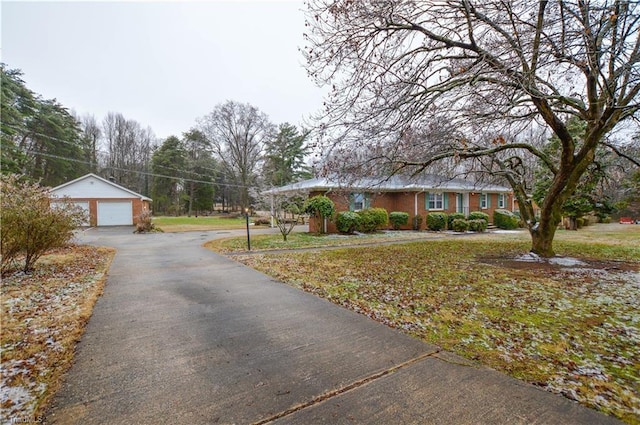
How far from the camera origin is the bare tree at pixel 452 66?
4953 millimetres

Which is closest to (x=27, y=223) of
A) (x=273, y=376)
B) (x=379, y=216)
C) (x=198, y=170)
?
(x=273, y=376)

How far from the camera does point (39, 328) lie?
3809 mm

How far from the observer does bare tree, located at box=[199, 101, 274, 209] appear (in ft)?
115

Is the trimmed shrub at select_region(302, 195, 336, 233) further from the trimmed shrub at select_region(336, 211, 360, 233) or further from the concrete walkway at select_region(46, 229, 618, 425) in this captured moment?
the concrete walkway at select_region(46, 229, 618, 425)

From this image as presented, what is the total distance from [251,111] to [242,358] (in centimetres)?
3589

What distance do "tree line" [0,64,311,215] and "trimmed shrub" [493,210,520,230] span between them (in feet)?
65.6

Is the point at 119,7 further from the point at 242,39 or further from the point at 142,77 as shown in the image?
the point at 142,77

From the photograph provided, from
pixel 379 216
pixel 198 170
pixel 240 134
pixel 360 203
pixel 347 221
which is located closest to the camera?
pixel 347 221

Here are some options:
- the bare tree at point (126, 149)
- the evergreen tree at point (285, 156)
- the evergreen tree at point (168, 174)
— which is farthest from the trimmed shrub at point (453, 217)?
the bare tree at point (126, 149)

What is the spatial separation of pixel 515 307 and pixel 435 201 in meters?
15.6

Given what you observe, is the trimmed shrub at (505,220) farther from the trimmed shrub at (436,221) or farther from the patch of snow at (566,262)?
the patch of snow at (566,262)

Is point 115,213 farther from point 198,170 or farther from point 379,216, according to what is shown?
point 379,216

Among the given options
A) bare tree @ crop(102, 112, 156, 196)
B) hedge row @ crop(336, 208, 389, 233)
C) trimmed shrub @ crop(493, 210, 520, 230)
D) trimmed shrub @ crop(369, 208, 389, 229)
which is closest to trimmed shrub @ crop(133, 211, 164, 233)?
hedge row @ crop(336, 208, 389, 233)

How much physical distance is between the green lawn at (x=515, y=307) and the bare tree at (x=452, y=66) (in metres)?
2.85
